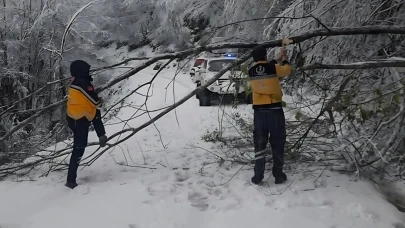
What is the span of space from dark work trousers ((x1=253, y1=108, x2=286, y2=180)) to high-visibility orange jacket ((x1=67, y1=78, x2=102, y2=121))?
2120mm

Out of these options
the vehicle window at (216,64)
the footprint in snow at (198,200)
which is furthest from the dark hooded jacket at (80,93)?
the vehicle window at (216,64)

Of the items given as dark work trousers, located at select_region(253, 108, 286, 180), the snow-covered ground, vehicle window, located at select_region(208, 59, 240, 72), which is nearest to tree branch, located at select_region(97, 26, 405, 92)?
dark work trousers, located at select_region(253, 108, 286, 180)

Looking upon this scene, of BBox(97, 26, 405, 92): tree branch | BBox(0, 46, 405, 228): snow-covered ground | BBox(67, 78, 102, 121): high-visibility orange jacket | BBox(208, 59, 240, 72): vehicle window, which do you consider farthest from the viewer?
BBox(208, 59, 240, 72): vehicle window

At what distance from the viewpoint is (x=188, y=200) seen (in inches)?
201

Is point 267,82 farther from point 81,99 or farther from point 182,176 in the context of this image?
point 81,99

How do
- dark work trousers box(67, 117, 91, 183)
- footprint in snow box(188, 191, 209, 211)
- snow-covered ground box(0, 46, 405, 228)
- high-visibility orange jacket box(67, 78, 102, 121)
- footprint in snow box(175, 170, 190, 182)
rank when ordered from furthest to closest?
footprint in snow box(175, 170, 190, 182), dark work trousers box(67, 117, 91, 183), high-visibility orange jacket box(67, 78, 102, 121), footprint in snow box(188, 191, 209, 211), snow-covered ground box(0, 46, 405, 228)

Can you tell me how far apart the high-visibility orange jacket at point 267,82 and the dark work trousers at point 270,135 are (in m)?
0.11

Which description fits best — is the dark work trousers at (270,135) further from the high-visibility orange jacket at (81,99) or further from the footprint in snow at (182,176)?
the high-visibility orange jacket at (81,99)

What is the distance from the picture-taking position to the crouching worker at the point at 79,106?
214 inches

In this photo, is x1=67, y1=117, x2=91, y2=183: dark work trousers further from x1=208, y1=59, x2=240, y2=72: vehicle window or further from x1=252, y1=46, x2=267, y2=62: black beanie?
x1=208, y1=59, x2=240, y2=72: vehicle window

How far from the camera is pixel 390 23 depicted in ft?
18.8

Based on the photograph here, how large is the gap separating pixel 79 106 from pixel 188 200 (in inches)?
73.8

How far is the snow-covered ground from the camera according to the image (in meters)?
4.40

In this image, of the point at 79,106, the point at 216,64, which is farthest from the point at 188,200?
the point at 216,64
